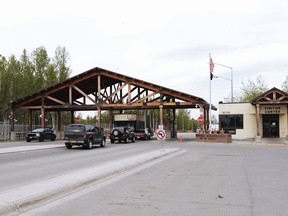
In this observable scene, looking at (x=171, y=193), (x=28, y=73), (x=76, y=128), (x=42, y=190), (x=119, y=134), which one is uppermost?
(x=28, y=73)

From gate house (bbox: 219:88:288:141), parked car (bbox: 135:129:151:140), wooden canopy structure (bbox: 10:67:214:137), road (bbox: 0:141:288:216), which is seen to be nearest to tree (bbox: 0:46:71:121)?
wooden canopy structure (bbox: 10:67:214:137)

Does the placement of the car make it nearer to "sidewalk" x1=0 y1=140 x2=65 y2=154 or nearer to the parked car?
"sidewalk" x1=0 y1=140 x2=65 y2=154

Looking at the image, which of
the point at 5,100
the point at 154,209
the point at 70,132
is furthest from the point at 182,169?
the point at 5,100

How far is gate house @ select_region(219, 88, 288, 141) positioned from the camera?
39844 mm

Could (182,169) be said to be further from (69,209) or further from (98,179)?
(69,209)

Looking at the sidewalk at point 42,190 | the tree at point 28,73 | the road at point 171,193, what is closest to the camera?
the road at point 171,193

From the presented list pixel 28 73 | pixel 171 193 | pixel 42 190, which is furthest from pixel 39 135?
pixel 171 193

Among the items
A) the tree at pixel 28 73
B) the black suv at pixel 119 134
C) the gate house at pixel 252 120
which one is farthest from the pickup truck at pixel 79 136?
the tree at pixel 28 73

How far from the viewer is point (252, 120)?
133ft

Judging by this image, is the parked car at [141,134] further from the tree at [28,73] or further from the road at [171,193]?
the road at [171,193]

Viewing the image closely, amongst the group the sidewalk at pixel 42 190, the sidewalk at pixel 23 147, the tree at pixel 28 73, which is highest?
the tree at pixel 28 73

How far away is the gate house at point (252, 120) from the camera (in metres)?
39.8

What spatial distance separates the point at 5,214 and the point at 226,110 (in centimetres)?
3638

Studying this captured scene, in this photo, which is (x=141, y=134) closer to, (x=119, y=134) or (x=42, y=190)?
(x=119, y=134)
